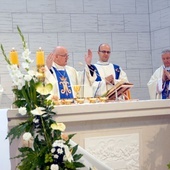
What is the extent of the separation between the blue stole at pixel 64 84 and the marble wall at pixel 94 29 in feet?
6.14

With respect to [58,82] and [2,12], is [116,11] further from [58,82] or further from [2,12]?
[58,82]

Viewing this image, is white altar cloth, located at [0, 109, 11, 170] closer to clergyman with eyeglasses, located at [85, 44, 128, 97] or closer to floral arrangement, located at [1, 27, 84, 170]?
floral arrangement, located at [1, 27, 84, 170]

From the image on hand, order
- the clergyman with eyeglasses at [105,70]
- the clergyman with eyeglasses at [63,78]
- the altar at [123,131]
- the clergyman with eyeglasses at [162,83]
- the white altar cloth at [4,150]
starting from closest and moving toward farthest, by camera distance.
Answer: the white altar cloth at [4,150] → the altar at [123,131] → the clergyman with eyeglasses at [63,78] → the clergyman with eyeglasses at [105,70] → the clergyman with eyeglasses at [162,83]

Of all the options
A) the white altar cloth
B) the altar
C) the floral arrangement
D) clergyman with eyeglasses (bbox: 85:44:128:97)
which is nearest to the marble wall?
clergyman with eyeglasses (bbox: 85:44:128:97)

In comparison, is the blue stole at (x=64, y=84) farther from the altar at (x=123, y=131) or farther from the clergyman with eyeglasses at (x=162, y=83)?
the altar at (x=123, y=131)

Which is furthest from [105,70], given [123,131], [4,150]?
[4,150]

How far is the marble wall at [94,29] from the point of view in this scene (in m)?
7.08

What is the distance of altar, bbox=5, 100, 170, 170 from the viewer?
3.40 m

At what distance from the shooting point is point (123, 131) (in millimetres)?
3584

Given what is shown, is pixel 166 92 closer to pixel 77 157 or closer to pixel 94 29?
pixel 94 29

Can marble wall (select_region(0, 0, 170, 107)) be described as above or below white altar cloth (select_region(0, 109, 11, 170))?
above

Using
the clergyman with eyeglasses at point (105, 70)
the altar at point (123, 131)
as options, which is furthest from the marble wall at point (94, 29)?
the altar at point (123, 131)

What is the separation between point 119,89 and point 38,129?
4.92ft

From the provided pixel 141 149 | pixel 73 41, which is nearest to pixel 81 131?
pixel 141 149
